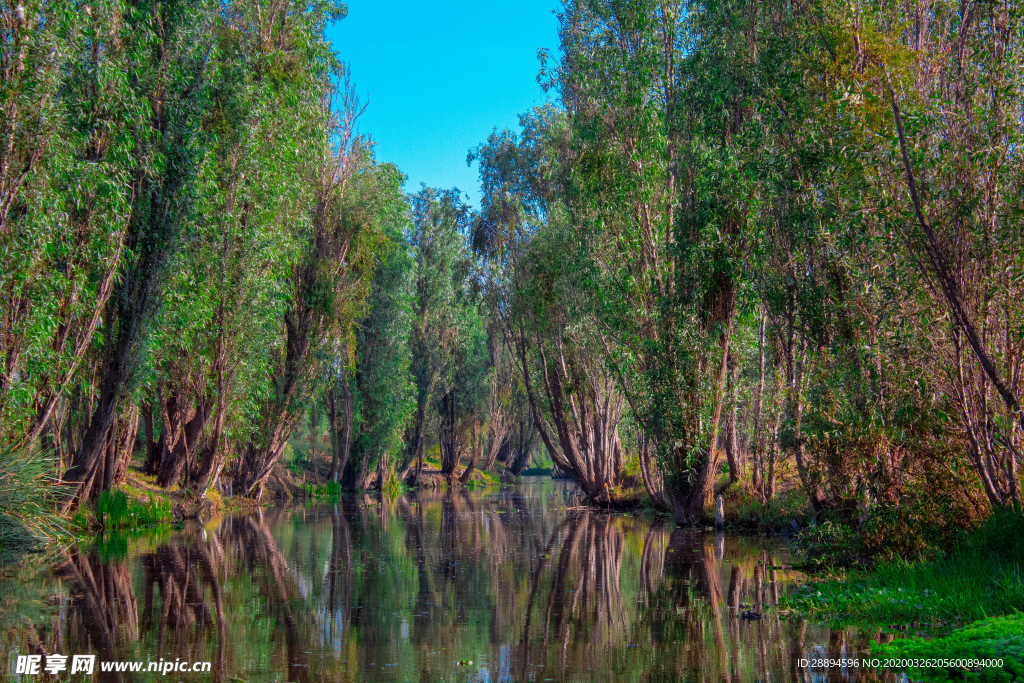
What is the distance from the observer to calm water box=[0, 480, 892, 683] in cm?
677

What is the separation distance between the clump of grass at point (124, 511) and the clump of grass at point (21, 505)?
4319 millimetres

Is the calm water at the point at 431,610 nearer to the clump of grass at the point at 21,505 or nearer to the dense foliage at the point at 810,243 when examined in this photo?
the clump of grass at the point at 21,505

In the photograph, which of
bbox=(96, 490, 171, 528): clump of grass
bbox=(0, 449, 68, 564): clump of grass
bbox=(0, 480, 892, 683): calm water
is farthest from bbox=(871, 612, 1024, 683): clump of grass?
bbox=(96, 490, 171, 528): clump of grass

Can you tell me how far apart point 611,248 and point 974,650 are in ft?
53.1

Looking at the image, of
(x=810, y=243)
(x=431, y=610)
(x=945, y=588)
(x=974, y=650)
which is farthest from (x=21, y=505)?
(x=974, y=650)

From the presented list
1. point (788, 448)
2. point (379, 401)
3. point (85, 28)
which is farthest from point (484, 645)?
point (379, 401)

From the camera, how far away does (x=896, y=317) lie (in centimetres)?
1077

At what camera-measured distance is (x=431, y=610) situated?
30.6ft

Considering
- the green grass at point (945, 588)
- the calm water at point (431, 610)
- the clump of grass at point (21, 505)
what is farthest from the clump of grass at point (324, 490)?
the green grass at point (945, 588)

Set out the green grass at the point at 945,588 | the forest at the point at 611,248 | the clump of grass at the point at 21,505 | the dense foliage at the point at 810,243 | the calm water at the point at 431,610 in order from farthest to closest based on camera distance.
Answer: the clump of grass at the point at 21,505
the forest at the point at 611,248
the dense foliage at the point at 810,243
the green grass at the point at 945,588
the calm water at the point at 431,610

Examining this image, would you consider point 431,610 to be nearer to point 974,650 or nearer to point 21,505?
point 974,650

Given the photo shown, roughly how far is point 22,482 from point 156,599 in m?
5.71

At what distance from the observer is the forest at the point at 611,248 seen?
10.1 meters

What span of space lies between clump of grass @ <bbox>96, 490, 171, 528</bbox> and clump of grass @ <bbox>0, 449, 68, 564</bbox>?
4319 millimetres
